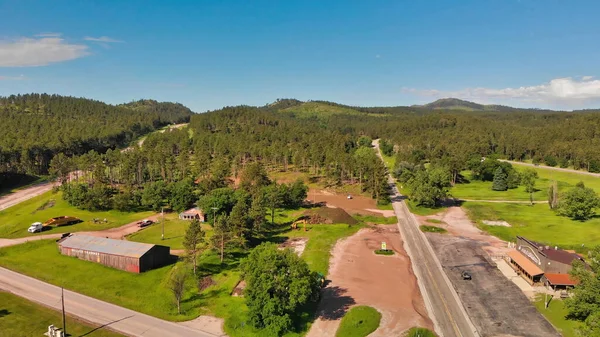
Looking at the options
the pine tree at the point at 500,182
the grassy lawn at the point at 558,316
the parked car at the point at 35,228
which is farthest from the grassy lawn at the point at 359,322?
the pine tree at the point at 500,182

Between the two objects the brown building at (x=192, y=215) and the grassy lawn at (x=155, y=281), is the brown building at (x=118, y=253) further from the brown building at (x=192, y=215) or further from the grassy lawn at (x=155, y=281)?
the brown building at (x=192, y=215)

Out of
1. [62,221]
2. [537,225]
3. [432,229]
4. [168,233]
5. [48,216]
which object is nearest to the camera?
[168,233]

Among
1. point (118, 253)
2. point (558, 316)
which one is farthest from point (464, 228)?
point (118, 253)

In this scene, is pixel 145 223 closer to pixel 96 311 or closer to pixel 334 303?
pixel 96 311

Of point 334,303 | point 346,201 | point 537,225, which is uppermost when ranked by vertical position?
point 537,225

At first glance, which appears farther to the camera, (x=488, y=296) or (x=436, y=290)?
(x=436, y=290)
